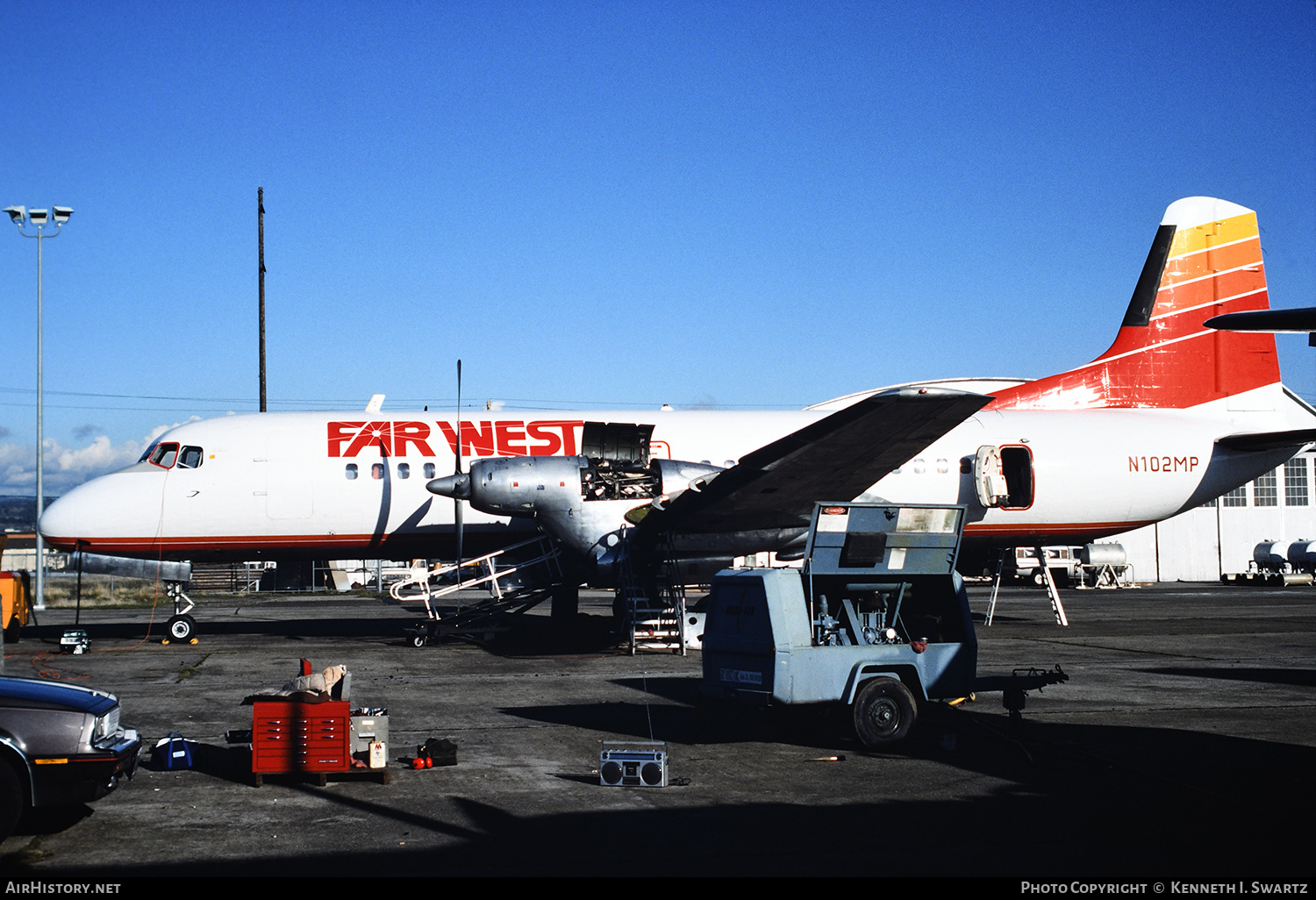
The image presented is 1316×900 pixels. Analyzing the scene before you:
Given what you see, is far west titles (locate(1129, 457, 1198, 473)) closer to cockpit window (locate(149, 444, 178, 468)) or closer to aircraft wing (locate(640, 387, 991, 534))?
aircraft wing (locate(640, 387, 991, 534))

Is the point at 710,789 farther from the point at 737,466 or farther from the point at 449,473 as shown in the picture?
the point at 449,473

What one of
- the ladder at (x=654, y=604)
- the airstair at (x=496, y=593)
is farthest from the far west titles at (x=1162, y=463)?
the airstair at (x=496, y=593)

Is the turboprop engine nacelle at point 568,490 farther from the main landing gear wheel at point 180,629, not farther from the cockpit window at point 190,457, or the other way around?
the main landing gear wheel at point 180,629

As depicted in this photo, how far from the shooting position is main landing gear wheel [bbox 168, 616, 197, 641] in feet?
70.5

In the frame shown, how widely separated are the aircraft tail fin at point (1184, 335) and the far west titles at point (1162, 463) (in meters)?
2.10

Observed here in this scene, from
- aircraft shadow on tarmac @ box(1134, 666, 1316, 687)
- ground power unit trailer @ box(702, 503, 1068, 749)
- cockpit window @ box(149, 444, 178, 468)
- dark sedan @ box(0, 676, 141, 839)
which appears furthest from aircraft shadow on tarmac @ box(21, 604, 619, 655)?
dark sedan @ box(0, 676, 141, 839)

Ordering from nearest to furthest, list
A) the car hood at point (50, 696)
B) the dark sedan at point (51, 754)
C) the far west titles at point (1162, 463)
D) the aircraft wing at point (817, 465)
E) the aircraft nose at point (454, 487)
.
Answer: the dark sedan at point (51, 754) < the car hood at point (50, 696) < the aircraft wing at point (817, 465) < the aircraft nose at point (454, 487) < the far west titles at point (1162, 463)

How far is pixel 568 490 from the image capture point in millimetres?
18859

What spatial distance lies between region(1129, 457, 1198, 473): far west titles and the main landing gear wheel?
20.7 metres

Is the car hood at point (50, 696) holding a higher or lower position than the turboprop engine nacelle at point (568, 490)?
lower

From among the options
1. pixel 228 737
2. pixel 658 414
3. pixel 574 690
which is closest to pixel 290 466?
pixel 658 414

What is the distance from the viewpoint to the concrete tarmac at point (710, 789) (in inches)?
275

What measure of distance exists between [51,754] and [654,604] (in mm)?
13161

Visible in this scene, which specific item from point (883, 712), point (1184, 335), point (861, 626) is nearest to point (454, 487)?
point (861, 626)
